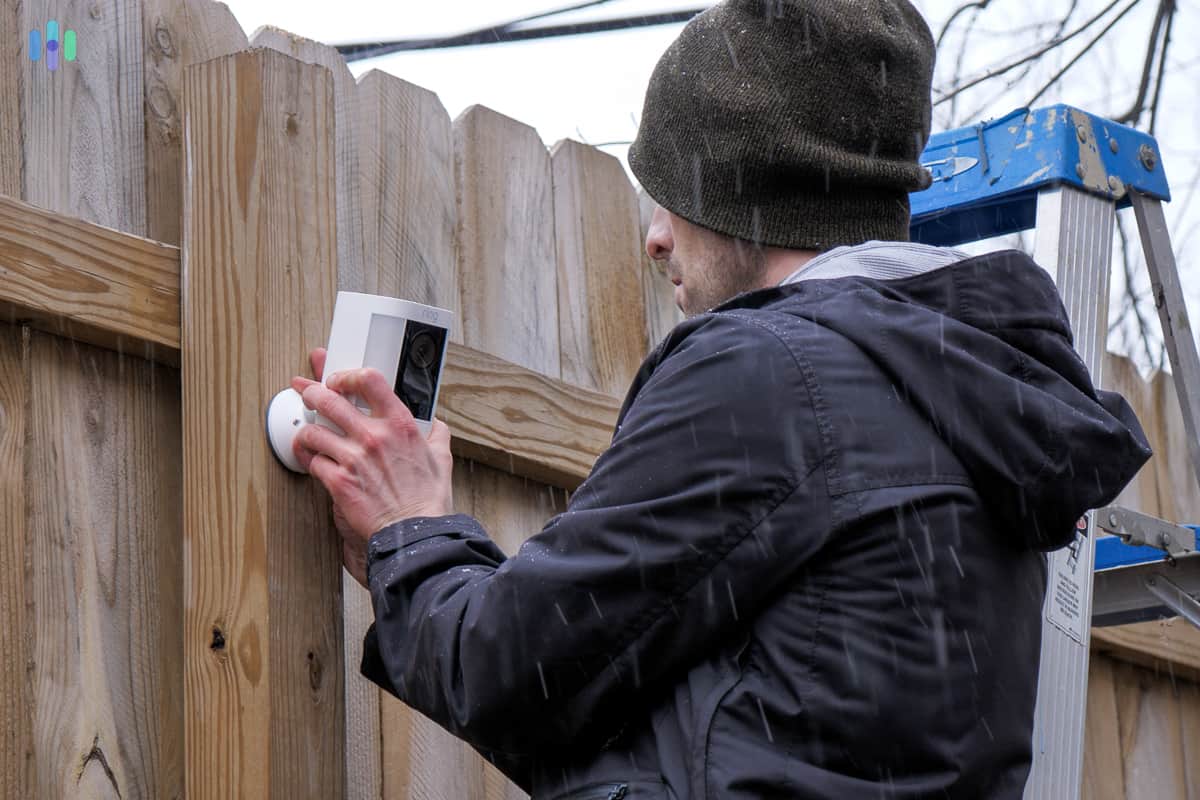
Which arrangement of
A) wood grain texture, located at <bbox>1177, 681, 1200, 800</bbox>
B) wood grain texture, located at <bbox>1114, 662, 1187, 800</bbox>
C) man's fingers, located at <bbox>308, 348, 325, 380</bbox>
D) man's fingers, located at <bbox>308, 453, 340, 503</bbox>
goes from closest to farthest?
man's fingers, located at <bbox>308, 453, 340, 503</bbox>
man's fingers, located at <bbox>308, 348, 325, 380</bbox>
wood grain texture, located at <bbox>1114, 662, 1187, 800</bbox>
wood grain texture, located at <bbox>1177, 681, 1200, 800</bbox>

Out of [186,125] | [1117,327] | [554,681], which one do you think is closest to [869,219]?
[554,681]

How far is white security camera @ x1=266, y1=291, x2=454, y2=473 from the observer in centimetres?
194

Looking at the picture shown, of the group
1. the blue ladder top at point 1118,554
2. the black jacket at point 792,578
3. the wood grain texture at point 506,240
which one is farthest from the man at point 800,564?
the blue ladder top at point 1118,554

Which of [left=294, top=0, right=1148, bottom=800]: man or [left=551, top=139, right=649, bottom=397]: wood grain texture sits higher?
[left=551, top=139, right=649, bottom=397]: wood grain texture

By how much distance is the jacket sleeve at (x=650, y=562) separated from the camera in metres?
1.52

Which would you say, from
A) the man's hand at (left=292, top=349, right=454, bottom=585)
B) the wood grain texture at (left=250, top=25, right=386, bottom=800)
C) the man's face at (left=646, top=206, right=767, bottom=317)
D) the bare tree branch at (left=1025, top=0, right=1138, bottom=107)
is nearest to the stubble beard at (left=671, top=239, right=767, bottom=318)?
the man's face at (left=646, top=206, right=767, bottom=317)

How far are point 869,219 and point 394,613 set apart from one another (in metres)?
0.82

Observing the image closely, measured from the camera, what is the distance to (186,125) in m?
2.07

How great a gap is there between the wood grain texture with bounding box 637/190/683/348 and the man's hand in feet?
3.74

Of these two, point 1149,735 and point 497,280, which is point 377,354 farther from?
point 1149,735

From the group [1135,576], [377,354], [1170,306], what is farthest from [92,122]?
[1135,576]

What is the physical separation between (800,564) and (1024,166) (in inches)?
53.2

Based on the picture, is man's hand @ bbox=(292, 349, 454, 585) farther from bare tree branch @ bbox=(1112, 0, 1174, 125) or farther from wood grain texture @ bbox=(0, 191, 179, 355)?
bare tree branch @ bbox=(1112, 0, 1174, 125)

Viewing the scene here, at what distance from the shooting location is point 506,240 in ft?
8.83
